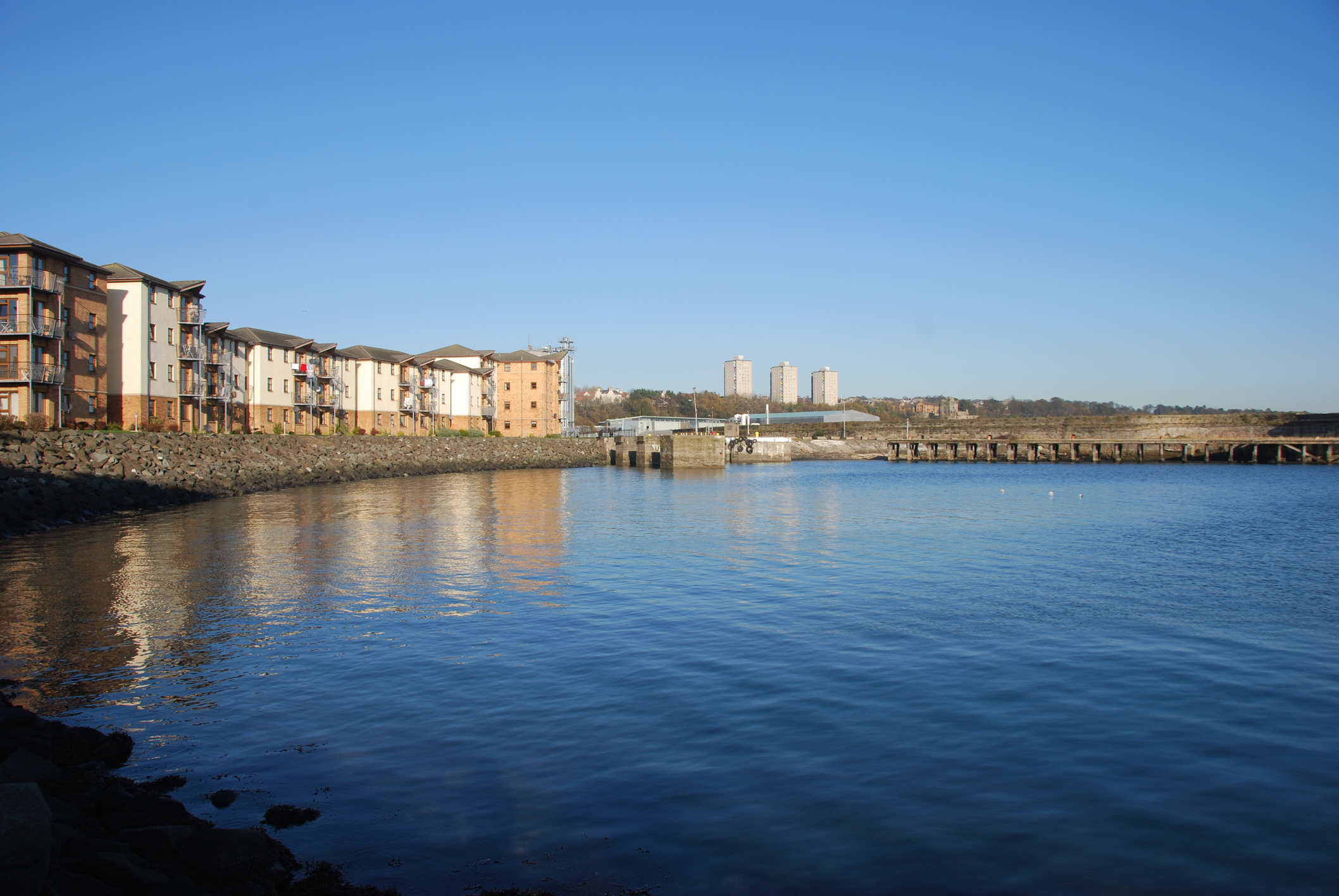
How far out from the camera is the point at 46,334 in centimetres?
4434

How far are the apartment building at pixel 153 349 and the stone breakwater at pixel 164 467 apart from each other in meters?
4.46

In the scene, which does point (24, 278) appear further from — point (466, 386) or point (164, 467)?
point (466, 386)

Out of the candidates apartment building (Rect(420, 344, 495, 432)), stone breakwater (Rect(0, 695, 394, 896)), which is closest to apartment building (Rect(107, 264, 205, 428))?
apartment building (Rect(420, 344, 495, 432))

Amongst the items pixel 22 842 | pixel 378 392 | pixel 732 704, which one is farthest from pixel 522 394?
pixel 22 842

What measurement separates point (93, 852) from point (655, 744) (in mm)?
5317

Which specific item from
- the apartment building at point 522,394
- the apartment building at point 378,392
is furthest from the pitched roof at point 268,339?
the apartment building at point 522,394

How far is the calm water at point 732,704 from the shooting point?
280 inches

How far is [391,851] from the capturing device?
22.9 feet

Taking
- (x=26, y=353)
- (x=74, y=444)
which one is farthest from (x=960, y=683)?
(x=26, y=353)

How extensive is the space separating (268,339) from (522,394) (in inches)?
1499

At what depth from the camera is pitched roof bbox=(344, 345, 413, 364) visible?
273 ft

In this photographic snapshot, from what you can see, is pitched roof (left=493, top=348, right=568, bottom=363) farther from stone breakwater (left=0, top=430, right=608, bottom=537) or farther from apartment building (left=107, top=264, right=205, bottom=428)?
apartment building (left=107, top=264, right=205, bottom=428)

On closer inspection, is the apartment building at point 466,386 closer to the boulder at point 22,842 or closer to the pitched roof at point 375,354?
the pitched roof at point 375,354

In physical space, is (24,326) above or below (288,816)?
above
